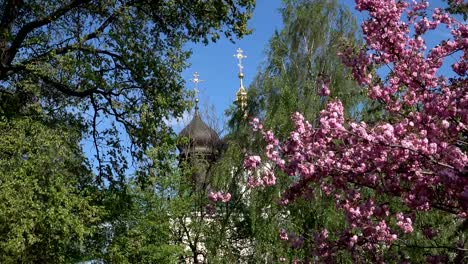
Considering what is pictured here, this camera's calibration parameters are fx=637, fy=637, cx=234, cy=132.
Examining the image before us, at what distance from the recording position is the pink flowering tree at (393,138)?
555cm

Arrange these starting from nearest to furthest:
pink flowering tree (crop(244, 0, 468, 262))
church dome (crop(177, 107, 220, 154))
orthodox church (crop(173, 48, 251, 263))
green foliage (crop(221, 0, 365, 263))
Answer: pink flowering tree (crop(244, 0, 468, 262)) < green foliage (crop(221, 0, 365, 263)) < orthodox church (crop(173, 48, 251, 263)) < church dome (crop(177, 107, 220, 154))

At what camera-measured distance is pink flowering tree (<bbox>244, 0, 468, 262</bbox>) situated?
18.2 ft

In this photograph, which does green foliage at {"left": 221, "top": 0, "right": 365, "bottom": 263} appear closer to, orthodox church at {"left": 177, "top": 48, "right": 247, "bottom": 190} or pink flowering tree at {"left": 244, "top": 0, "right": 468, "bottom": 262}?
orthodox church at {"left": 177, "top": 48, "right": 247, "bottom": 190}

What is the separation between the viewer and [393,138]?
5465mm

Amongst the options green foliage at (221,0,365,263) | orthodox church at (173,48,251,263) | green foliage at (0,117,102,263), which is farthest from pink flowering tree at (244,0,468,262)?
orthodox church at (173,48,251,263)

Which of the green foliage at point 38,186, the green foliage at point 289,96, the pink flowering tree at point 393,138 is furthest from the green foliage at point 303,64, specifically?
the pink flowering tree at point 393,138

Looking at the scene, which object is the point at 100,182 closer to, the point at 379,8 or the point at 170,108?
the point at 170,108

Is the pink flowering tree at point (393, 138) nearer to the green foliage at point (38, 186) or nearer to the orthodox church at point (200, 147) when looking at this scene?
the green foliage at point (38, 186)

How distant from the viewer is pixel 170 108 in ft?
44.0

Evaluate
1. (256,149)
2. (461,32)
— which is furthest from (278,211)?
(461,32)

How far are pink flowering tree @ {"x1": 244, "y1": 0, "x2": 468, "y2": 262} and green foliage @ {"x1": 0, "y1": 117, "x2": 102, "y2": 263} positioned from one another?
6.10 meters

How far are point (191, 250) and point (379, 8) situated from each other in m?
19.5

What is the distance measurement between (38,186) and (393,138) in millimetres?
8209

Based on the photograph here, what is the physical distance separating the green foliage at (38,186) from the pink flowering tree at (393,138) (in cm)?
610
